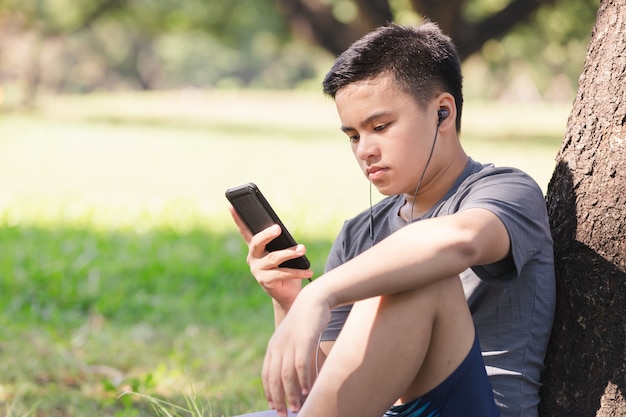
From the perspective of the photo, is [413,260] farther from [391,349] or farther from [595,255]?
[595,255]

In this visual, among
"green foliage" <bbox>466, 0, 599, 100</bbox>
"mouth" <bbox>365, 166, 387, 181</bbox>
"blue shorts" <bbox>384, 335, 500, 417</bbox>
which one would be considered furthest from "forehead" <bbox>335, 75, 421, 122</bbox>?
"green foliage" <bbox>466, 0, 599, 100</bbox>

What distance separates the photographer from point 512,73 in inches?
2352

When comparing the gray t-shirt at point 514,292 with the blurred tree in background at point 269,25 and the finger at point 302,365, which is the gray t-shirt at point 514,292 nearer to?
the finger at point 302,365

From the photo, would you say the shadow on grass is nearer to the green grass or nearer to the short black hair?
the green grass

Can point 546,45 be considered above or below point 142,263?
above

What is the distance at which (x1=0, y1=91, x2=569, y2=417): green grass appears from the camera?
3.96 meters

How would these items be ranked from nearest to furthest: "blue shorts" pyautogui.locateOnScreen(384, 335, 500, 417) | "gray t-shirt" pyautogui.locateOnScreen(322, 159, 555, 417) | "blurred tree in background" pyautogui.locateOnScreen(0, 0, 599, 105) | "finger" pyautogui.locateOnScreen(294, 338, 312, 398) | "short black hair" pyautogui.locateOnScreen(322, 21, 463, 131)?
"finger" pyautogui.locateOnScreen(294, 338, 312, 398) → "blue shorts" pyautogui.locateOnScreen(384, 335, 500, 417) → "gray t-shirt" pyautogui.locateOnScreen(322, 159, 555, 417) → "short black hair" pyautogui.locateOnScreen(322, 21, 463, 131) → "blurred tree in background" pyautogui.locateOnScreen(0, 0, 599, 105)

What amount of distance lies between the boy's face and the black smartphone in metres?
0.27

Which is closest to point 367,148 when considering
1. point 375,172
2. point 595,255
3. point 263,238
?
point 375,172

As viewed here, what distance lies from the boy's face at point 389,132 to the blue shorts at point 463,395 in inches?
20.4

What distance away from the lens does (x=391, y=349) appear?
1929mm

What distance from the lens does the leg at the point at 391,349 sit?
6.31 feet

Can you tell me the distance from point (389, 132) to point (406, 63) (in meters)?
0.21

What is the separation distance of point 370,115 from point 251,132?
16.3 metres
